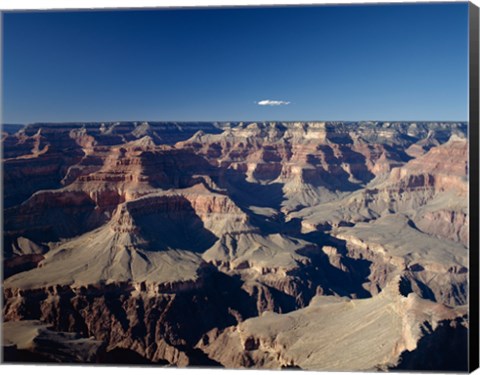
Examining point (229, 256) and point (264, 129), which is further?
point (264, 129)

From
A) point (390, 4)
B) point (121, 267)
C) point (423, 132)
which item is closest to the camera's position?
point (390, 4)

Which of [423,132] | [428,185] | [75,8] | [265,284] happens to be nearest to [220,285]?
[265,284]

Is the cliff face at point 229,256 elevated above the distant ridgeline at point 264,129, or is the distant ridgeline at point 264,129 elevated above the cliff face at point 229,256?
the distant ridgeline at point 264,129

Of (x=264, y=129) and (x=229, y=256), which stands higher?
(x=264, y=129)

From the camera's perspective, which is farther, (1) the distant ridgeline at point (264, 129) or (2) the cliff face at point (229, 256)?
(1) the distant ridgeline at point (264, 129)

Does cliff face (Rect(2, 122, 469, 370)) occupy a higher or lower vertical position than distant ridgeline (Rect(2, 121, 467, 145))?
lower

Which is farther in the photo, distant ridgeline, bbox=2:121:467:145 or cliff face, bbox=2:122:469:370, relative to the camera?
distant ridgeline, bbox=2:121:467:145

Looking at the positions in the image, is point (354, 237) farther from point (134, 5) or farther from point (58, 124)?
point (58, 124)

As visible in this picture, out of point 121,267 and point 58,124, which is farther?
point 58,124
